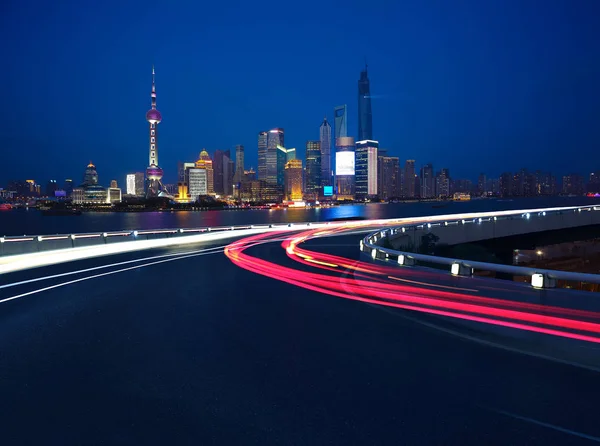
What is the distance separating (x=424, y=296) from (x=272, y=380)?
5798 millimetres

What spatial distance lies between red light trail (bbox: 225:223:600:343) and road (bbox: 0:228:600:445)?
825 mm

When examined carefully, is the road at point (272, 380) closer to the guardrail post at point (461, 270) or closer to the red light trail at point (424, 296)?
the red light trail at point (424, 296)

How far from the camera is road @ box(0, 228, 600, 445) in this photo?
164 inches

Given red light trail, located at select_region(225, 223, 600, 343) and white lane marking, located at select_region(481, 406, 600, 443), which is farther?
red light trail, located at select_region(225, 223, 600, 343)

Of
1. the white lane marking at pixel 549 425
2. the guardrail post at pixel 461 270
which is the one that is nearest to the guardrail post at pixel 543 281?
the guardrail post at pixel 461 270

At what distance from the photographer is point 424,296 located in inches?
407

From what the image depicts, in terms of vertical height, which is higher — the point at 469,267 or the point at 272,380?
the point at 469,267

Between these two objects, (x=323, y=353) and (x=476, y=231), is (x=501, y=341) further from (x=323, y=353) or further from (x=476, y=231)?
(x=476, y=231)

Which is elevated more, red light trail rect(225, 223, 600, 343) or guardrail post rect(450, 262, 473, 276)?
guardrail post rect(450, 262, 473, 276)

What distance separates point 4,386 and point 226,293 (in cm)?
646

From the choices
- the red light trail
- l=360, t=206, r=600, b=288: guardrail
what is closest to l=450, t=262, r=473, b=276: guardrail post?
l=360, t=206, r=600, b=288: guardrail

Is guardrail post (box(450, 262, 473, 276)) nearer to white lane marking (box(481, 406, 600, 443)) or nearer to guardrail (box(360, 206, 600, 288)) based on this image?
guardrail (box(360, 206, 600, 288))

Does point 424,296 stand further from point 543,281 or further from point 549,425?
point 549,425

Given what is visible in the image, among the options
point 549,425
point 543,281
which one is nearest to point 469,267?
point 543,281
